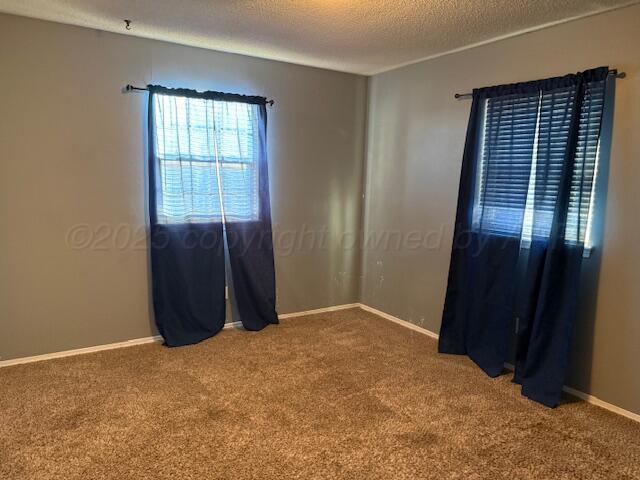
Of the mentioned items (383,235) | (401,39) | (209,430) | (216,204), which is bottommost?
(209,430)

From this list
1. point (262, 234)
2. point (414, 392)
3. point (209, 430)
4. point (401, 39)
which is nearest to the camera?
point (209, 430)

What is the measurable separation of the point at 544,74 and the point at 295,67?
2003 millimetres

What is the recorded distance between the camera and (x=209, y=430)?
2297 millimetres

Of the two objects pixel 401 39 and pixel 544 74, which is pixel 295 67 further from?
pixel 544 74

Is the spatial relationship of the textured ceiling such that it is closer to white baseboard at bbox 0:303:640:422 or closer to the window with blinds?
the window with blinds

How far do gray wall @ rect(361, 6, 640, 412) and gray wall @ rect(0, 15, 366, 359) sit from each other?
1.01 meters

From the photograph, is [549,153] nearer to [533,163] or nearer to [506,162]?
[533,163]

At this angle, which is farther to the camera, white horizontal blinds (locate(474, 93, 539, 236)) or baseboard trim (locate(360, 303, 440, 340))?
baseboard trim (locate(360, 303, 440, 340))

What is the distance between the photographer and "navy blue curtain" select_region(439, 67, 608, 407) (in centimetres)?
259

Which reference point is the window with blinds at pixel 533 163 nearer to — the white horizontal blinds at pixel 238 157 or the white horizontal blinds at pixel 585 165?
the white horizontal blinds at pixel 585 165

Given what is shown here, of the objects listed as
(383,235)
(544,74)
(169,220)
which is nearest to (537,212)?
(544,74)

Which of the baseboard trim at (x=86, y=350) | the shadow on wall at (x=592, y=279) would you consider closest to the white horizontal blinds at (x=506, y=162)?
the shadow on wall at (x=592, y=279)

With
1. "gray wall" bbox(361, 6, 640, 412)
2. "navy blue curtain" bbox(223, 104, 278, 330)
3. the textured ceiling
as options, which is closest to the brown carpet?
"gray wall" bbox(361, 6, 640, 412)

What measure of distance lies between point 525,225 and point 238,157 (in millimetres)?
2198
